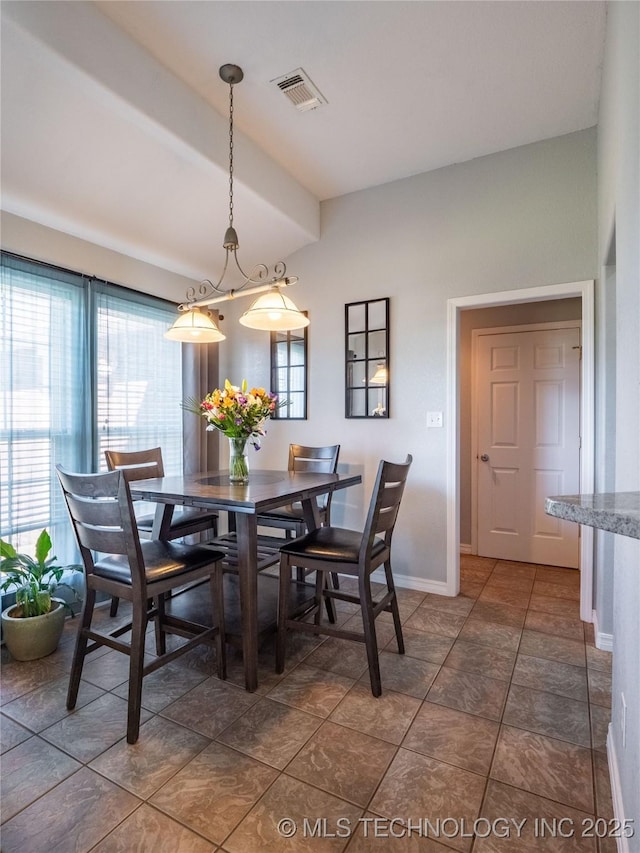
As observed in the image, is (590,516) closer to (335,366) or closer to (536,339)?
(335,366)

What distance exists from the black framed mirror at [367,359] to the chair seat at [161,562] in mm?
1783

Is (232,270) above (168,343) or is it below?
above

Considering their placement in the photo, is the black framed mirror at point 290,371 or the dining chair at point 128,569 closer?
the dining chair at point 128,569

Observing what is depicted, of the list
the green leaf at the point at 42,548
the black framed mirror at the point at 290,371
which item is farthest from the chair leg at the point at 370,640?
the black framed mirror at the point at 290,371

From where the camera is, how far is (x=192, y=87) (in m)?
2.34

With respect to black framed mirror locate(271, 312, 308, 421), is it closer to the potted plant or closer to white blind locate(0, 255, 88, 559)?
white blind locate(0, 255, 88, 559)

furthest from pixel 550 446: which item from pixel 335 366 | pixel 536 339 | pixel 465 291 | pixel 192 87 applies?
pixel 192 87

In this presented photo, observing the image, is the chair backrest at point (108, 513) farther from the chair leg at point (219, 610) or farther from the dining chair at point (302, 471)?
the dining chair at point (302, 471)

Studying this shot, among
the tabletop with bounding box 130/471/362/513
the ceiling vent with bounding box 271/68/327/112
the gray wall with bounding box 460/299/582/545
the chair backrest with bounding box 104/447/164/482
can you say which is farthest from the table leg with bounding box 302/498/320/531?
the ceiling vent with bounding box 271/68/327/112

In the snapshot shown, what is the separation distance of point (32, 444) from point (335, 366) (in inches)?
85.4

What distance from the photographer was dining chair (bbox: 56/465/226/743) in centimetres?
166

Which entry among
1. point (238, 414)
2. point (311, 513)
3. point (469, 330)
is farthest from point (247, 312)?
point (469, 330)

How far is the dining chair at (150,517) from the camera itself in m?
2.73

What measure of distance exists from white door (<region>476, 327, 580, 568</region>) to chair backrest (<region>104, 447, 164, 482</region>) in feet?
9.22
